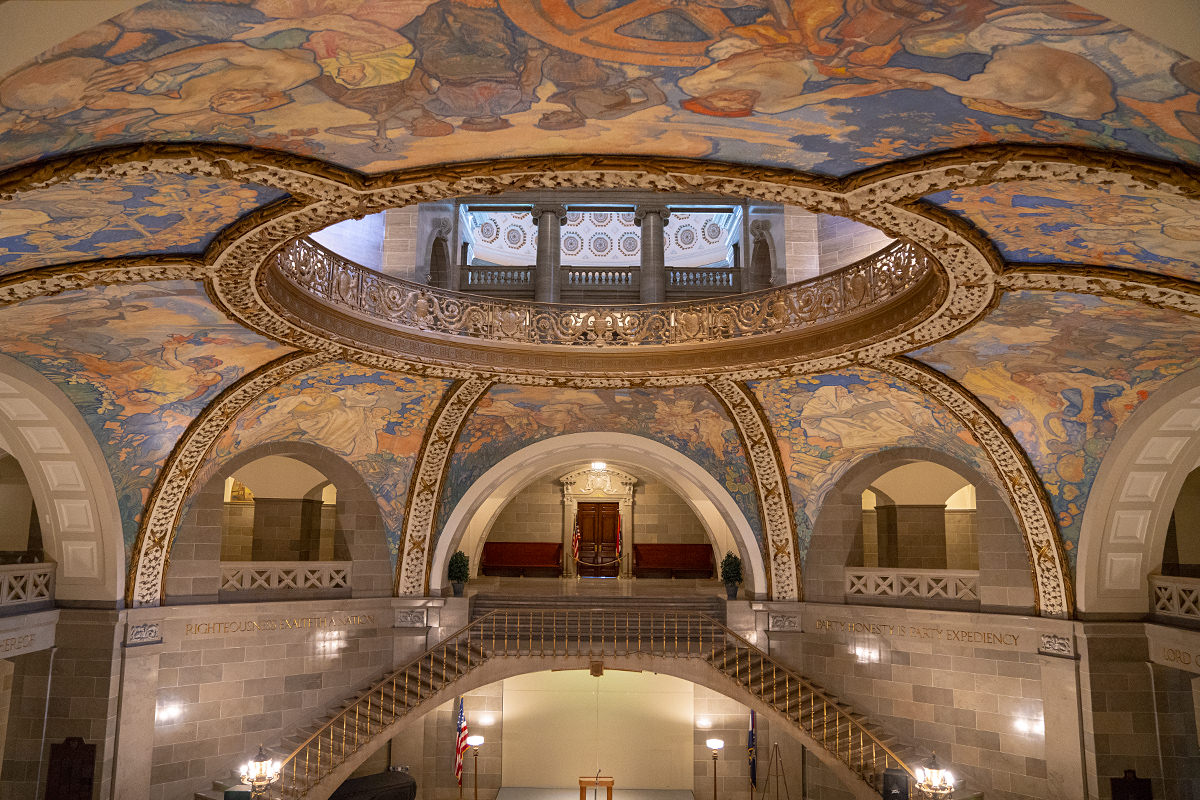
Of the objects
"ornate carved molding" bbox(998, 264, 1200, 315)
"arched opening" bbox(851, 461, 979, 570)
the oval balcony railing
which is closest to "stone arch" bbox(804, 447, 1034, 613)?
"arched opening" bbox(851, 461, 979, 570)

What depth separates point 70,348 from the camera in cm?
1089

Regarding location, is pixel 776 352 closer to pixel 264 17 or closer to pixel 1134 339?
pixel 1134 339

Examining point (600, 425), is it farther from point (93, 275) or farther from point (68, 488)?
point (93, 275)

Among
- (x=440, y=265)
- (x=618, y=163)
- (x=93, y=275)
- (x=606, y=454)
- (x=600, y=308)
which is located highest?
(x=440, y=265)

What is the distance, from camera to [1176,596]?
1248 cm

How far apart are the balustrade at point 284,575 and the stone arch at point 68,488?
1.97m

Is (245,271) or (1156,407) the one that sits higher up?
(245,271)

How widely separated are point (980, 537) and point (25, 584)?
48.8ft

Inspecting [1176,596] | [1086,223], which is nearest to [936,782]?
[1176,596]

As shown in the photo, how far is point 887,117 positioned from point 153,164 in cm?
486

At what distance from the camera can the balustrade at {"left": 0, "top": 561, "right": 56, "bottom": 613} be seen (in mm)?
12383

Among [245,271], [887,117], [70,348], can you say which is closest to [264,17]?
[887,117]

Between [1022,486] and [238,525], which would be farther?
[238,525]

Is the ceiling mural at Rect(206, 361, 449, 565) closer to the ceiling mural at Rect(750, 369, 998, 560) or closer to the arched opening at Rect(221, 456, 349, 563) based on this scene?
the arched opening at Rect(221, 456, 349, 563)
